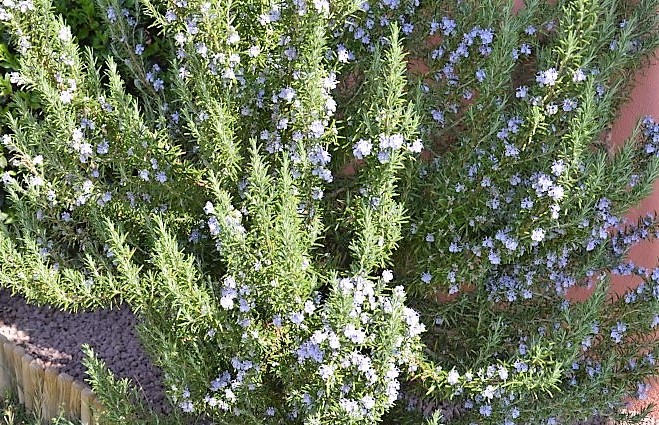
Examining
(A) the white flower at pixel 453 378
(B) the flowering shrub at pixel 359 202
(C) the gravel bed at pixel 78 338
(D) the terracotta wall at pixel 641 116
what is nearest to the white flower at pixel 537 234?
(B) the flowering shrub at pixel 359 202

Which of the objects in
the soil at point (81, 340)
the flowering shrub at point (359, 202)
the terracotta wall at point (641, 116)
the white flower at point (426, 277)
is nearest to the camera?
the flowering shrub at point (359, 202)

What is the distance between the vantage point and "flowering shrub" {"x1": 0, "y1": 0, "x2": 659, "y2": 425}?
2.44 meters

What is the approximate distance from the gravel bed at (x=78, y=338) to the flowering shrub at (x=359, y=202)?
2.01 ft

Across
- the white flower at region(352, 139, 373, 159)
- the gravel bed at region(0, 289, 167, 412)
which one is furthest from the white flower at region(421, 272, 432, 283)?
the gravel bed at region(0, 289, 167, 412)

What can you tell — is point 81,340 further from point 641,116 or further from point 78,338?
point 641,116

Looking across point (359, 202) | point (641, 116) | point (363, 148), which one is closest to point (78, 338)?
point (359, 202)

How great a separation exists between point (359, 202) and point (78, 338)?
6.62 feet

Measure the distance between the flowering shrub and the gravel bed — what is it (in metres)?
0.61

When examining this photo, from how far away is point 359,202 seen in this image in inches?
103

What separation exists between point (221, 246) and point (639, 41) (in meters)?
1.86

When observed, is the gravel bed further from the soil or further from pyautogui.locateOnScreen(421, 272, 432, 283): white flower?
pyautogui.locateOnScreen(421, 272, 432, 283): white flower

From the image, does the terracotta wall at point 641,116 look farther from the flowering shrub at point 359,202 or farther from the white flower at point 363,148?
the white flower at point 363,148

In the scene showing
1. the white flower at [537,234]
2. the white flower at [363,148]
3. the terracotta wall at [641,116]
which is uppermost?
the terracotta wall at [641,116]

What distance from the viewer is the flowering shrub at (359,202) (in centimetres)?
244
